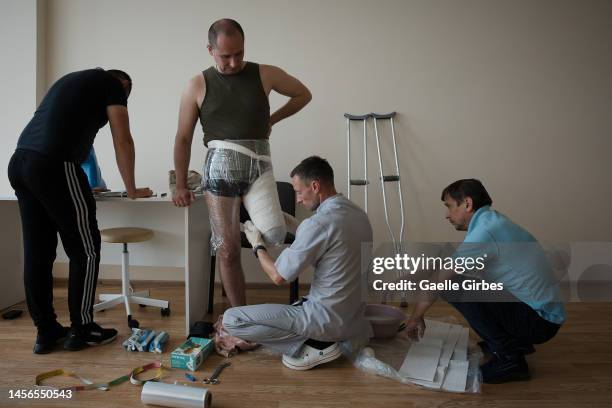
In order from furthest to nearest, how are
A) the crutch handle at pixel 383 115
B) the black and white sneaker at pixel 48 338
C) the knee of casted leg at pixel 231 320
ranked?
the crutch handle at pixel 383 115, the black and white sneaker at pixel 48 338, the knee of casted leg at pixel 231 320

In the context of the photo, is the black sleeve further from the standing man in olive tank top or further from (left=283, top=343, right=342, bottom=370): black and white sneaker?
(left=283, top=343, right=342, bottom=370): black and white sneaker

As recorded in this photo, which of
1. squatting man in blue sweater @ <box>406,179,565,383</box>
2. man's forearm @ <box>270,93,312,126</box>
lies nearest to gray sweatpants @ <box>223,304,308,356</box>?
squatting man in blue sweater @ <box>406,179,565,383</box>

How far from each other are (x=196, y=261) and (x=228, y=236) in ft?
1.22

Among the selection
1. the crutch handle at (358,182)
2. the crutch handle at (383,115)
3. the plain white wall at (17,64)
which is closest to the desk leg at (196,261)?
the crutch handle at (358,182)

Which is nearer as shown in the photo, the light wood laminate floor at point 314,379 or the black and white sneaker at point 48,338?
the light wood laminate floor at point 314,379

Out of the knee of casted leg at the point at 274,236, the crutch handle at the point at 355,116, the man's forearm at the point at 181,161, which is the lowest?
the knee of casted leg at the point at 274,236

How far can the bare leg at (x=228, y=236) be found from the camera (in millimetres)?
2211

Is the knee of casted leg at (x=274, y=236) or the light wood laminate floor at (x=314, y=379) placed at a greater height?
the knee of casted leg at (x=274, y=236)

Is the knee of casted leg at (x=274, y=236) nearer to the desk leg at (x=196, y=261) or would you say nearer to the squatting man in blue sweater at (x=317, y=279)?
the squatting man in blue sweater at (x=317, y=279)

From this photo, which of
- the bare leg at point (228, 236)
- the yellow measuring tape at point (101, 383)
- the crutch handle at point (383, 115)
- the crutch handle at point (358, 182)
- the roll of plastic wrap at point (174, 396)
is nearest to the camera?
the roll of plastic wrap at point (174, 396)

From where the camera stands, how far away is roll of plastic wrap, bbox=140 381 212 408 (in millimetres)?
1574

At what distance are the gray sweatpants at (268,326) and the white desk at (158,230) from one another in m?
0.46

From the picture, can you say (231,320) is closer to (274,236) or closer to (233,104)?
(274,236)

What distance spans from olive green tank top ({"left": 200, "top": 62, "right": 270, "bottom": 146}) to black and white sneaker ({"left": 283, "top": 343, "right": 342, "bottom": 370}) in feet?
3.44
